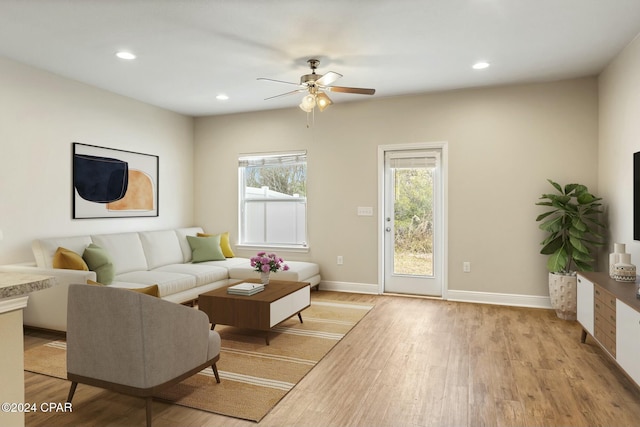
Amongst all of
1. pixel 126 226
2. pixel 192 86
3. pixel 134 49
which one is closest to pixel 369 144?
pixel 192 86

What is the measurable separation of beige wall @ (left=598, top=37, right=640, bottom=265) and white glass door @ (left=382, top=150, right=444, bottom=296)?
69.9 inches

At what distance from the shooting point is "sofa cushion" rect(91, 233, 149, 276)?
180 inches

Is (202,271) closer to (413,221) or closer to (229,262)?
(229,262)

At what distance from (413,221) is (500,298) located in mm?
1404

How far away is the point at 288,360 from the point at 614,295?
235 cm

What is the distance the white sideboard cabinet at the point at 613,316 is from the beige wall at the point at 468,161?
1.36 meters

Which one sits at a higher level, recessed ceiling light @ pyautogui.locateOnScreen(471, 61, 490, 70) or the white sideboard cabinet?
recessed ceiling light @ pyautogui.locateOnScreen(471, 61, 490, 70)

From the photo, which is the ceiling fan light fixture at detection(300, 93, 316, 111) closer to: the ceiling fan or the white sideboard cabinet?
the ceiling fan

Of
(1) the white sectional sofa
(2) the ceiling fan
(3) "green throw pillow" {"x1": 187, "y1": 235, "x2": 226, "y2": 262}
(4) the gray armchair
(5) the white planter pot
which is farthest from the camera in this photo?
(3) "green throw pillow" {"x1": 187, "y1": 235, "x2": 226, "y2": 262}

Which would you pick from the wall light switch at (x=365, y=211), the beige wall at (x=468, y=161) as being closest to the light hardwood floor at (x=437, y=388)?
the beige wall at (x=468, y=161)

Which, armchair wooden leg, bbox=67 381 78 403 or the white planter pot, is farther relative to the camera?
the white planter pot

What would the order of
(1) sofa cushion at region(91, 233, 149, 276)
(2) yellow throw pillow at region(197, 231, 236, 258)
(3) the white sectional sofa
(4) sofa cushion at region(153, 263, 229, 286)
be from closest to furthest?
(3) the white sectional sofa → (1) sofa cushion at region(91, 233, 149, 276) → (4) sofa cushion at region(153, 263, 229, 286) → (2) yellow throw pillow at region(197, 231, 236, 258)

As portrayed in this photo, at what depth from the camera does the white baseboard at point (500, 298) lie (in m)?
4.77

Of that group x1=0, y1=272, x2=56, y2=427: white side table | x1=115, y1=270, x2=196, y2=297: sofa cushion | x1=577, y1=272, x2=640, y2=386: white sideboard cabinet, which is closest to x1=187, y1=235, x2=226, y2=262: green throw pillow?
x1=115, y1=270, x2=196, y2=297: sofa cushion
